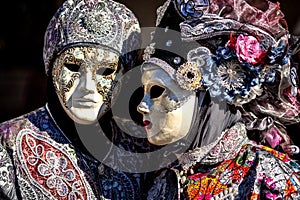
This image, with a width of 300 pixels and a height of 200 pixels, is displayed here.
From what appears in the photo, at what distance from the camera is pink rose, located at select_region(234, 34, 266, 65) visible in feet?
9.12

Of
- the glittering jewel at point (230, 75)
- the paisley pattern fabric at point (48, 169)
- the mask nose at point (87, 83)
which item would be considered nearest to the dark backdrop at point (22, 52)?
the paisley pattern fabric at point (48, 169)

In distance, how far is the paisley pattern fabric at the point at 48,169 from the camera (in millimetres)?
2971

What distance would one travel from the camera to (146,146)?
10.0ft

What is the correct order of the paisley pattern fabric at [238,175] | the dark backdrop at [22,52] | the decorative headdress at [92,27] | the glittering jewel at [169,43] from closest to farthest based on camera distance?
the paisley pattern fabric at [238,175], the glittering jewel at [169,43], the decorative headdress at [92,27], the dark backdrop at [22,52]

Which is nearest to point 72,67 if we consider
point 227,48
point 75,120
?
point 75,120

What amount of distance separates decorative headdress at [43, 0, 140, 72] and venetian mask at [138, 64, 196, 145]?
15 centimetres

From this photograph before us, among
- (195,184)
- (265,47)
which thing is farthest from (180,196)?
(265,47)

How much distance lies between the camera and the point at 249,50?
2.78 m

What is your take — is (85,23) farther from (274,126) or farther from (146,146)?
(274,126)

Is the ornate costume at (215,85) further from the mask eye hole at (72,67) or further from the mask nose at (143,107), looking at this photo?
the mask eye hole at (72,67)

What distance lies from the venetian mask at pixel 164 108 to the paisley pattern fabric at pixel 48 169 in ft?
0.80

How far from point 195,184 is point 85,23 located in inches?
21.8

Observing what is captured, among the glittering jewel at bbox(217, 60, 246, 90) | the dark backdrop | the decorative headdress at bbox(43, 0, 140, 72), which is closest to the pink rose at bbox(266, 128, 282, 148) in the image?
the glittering jewel at bbox(217, 60, 246, 90)

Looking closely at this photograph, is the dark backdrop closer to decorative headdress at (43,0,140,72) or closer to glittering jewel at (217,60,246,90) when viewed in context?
decorative headdress at (43,0,140,72)
